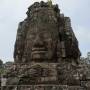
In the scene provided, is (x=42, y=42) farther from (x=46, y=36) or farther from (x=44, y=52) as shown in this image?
(x=44, y=52)

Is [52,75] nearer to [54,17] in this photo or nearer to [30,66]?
[30,66]

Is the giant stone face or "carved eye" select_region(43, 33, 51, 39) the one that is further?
"carved eye" select_region(43, 33, 51, 39)

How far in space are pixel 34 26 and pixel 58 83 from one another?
3861mm

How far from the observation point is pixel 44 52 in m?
19.3

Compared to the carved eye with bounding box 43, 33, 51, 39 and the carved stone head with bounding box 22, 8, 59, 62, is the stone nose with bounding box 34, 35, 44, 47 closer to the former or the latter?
the carved stone head with bounding box 22, 8, 59, 62

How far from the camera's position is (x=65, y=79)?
59.8 feet

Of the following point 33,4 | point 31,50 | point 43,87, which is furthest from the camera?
Result: point 33,4

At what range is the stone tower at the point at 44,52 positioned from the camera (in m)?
18.2

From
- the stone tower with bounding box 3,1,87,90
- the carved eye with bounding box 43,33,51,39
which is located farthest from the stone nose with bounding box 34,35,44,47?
the carved eye with bounding box 43,33,51,39

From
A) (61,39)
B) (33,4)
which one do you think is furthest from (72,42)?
(33,4)

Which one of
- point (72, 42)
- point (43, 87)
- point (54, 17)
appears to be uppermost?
point (54, 17)

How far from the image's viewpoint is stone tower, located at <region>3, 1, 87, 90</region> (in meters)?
18.2

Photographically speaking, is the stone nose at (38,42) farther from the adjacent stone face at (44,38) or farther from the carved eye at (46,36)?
the carved eye at (46,36)

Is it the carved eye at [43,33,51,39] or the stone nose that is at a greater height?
the carved eye at [43,33,51,39]
